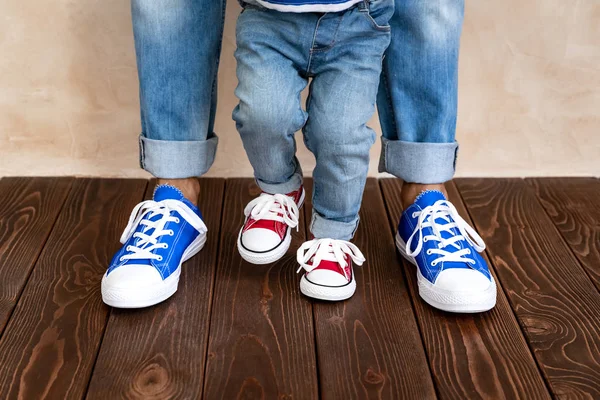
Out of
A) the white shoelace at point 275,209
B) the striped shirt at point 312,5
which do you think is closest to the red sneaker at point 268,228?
the white shoelace at point 275,209

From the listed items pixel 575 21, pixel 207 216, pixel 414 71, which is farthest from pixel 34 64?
pixel 575 21

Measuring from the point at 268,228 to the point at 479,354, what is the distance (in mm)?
362

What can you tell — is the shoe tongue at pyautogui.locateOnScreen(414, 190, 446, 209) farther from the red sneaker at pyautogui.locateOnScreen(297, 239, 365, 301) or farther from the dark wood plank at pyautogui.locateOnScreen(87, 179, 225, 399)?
the dark wood plank at pyautogui.locateOnScreen(87, 179, 225, 399)

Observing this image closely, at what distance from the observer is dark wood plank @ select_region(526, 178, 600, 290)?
1.22 metres

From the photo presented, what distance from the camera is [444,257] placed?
108cm

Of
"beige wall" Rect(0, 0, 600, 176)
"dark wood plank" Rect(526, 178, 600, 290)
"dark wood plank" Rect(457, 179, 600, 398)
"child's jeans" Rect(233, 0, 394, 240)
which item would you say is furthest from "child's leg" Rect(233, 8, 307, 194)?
"dark wood plank" Rect(526, 178, 600, 290)

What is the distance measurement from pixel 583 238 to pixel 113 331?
2.56 feet

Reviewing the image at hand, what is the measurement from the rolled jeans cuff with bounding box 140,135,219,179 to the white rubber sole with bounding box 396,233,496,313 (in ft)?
1.31

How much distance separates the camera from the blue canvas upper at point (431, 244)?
3.52 feet

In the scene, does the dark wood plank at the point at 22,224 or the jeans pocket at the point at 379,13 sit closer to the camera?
the jeans pocket at the point at 379,13

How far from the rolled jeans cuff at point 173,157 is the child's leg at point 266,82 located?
0.13 m

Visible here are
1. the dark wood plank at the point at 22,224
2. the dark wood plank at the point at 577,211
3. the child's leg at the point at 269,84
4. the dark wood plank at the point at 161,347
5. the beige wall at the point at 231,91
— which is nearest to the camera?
the dark wood plank at the point at 161,347

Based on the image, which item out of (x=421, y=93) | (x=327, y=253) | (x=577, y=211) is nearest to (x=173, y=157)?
(x=327, y=253)

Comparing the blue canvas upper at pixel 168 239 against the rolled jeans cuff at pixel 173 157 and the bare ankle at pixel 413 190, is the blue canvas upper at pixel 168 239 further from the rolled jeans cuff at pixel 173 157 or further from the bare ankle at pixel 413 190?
the bare ankle at pixel 413 190
